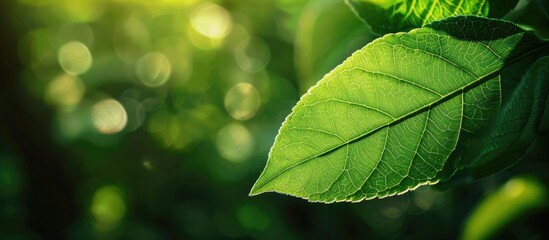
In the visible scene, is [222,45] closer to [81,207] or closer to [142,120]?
[142,120]

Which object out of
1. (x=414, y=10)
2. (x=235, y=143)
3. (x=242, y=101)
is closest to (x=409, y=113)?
(x=414, y=10)

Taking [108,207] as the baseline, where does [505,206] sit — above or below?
above

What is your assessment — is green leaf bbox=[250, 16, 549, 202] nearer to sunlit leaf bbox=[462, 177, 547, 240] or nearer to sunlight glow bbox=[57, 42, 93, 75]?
sunlit leaf bbox=[462, 177, 547, 240]

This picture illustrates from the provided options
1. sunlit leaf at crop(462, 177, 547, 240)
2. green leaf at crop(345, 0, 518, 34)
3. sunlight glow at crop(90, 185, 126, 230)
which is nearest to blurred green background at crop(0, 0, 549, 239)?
sunlight glow at crop(90, 185, 126, 230)

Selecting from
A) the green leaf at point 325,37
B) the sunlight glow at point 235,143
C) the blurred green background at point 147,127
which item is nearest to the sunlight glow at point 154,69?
the blurred green background at point 147,127

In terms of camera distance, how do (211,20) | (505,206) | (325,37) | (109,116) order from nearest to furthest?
1. (325,37)
2. (505,206)
3. (109,116)
4. (211,20)

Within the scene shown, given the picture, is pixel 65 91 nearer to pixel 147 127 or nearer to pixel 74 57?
pixel 74 57

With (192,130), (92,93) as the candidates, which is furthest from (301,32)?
(92,93)
